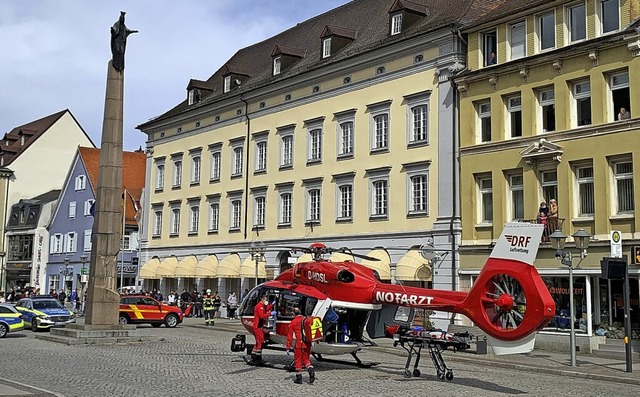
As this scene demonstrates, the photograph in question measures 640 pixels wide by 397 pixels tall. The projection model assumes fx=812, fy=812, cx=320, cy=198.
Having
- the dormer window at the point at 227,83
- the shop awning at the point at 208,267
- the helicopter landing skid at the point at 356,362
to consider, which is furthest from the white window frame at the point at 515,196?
the dormer window at the point at 227,83

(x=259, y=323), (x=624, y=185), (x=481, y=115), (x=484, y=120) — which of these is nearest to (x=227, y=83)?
(x=481, y=115)

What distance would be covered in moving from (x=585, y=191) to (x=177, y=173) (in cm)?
3067

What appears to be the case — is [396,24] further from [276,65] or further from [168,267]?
[168,267]

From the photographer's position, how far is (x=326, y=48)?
4316 cm

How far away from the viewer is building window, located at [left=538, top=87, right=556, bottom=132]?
30.7 metres

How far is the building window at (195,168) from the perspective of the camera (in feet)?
169

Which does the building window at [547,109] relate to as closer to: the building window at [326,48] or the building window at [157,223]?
the building window at [326,48]

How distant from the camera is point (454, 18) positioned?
35844 mm

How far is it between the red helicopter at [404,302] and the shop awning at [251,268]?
67.6ft

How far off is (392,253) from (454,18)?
35.7 ft

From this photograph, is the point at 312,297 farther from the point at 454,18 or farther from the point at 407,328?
the point at 454,18

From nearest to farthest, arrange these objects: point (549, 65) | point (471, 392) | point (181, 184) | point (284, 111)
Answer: point (471, 392) < point (549, 65) < point (284, 111) < point (181, 184)

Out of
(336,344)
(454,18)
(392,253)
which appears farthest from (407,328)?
(454,18)

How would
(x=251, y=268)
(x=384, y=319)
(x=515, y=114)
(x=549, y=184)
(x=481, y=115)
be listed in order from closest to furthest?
(x=384, y=319) < (x=549, y=184) < (x=515, y=114) < (x=481, y=115) < (x=251, y=268)
